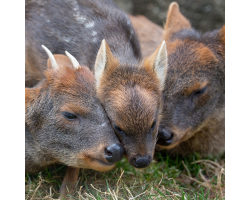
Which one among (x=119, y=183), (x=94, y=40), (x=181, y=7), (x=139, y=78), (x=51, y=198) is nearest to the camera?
(x=139, y=78)

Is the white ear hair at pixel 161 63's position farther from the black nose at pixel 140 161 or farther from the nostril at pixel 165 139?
the black nose at pixel 140 161

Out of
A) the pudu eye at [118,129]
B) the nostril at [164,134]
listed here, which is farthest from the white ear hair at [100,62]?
the nostril at [164,134]

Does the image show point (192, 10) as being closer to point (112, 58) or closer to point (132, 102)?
point (112, 58)

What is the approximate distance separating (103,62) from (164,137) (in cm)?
131

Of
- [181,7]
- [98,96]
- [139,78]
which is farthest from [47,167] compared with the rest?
[181,7]

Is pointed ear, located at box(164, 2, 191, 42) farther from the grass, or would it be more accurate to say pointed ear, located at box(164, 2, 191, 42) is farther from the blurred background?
the blurred background

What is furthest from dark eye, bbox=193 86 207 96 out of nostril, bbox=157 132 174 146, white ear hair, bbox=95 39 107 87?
white ear hair, bbox=95 39 107 87

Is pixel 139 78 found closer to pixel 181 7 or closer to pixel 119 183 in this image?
pixel 119 183

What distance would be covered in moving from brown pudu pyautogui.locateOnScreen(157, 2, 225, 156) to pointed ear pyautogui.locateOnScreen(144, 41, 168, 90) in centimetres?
63

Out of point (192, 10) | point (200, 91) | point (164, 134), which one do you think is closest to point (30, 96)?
point (164, 134)

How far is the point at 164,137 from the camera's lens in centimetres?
526

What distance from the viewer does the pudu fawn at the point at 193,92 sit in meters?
5.48

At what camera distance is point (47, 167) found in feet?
17.8

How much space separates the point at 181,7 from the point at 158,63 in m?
5.51
